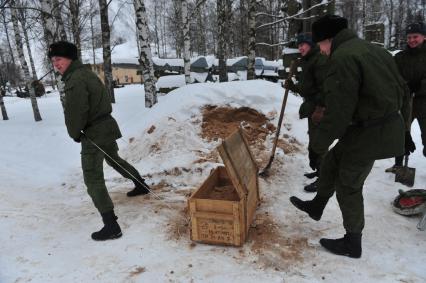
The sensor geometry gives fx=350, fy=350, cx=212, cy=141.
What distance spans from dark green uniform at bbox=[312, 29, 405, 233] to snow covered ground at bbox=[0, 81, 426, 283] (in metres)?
0.56

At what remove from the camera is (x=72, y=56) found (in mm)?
3656

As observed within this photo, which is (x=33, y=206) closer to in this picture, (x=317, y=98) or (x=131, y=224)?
(x=131, y=224)

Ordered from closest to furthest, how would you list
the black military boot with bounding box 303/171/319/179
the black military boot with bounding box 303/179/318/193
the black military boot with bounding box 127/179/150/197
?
the black military boot with bounding box 303/179/318/193, the black military boot with bounding box 127/179/150/197, the black military boot with bounding box 303/171/319/179

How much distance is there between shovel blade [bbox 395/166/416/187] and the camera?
4527 millimetres

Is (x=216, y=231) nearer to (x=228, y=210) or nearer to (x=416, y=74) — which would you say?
A: (x=228, y=210)

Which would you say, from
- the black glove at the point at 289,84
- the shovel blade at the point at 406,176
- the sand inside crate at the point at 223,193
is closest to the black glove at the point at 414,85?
the shovel blade at the point at 406,176

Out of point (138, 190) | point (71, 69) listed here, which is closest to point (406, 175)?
point (138, 190)

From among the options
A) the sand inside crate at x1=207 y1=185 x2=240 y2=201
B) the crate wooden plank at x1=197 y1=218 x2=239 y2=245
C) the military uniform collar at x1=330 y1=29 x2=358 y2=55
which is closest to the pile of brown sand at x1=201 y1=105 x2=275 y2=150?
the sand inside crate at x1=207 y1=185 x2=240 y2=201

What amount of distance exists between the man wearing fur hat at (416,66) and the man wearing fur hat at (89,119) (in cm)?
368

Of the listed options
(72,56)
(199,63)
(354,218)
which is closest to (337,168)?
(354,218)

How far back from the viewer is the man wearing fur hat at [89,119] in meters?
3.54

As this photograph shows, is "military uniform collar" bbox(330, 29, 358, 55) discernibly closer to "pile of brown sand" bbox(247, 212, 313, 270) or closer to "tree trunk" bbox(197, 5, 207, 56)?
"pile of brown sand" bbox(247, 212, 313, 270)

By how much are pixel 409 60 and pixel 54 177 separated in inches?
215

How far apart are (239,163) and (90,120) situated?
164 cm
